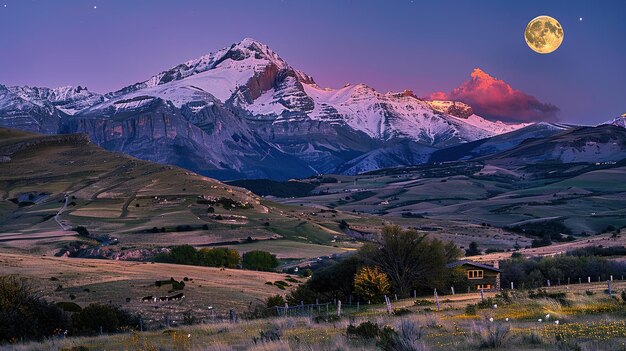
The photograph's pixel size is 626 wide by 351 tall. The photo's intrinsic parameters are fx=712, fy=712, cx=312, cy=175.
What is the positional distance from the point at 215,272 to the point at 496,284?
3125cm

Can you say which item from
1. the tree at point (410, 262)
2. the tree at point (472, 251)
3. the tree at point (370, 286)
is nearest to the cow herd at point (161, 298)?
the tree at point (370, 286)

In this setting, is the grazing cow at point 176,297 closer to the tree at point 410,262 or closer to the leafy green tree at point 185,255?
the tree at point 410,262

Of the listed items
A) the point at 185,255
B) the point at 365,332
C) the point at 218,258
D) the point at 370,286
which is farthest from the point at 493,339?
the point at 218,258

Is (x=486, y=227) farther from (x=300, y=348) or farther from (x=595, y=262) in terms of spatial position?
(x=300, y=348)

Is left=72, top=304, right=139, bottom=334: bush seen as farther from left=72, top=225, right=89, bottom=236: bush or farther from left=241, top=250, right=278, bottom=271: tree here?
left=72, top=225, right=89, bottom=236: bush

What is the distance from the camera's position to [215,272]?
8169 centimetres

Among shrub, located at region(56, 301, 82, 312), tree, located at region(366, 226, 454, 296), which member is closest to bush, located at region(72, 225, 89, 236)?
tree, located at region(366, 226, 454, 296)

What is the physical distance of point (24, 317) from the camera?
113ft

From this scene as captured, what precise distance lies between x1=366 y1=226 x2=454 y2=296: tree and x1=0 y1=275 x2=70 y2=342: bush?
107ft

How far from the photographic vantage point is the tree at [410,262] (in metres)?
64.4

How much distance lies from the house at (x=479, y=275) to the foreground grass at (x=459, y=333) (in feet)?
114

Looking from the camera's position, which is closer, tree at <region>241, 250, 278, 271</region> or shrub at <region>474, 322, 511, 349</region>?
shrub at <region>474, 322, 511, 349</region>

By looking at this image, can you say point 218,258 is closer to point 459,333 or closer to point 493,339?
point 459,333

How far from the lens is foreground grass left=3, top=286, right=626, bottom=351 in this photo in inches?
788
